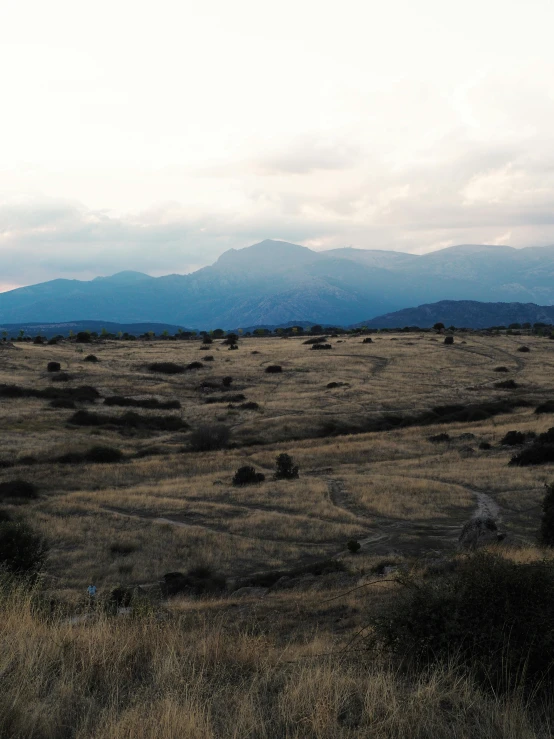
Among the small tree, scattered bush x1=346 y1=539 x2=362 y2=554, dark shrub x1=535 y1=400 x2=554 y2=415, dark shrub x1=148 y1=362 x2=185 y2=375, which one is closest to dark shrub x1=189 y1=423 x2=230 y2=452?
scattered bush x1=346 y1=539 x2=362 y2=554

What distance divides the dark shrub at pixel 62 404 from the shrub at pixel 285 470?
29.4 metres

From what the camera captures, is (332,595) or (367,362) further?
(367,362)

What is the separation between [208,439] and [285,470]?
453 inches

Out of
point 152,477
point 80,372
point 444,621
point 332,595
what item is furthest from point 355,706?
point 80,372

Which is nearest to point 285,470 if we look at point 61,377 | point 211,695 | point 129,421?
point 129,421

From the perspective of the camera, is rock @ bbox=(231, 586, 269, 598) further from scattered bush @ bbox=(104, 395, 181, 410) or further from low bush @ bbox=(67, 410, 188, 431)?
scattered bush @ bbox=(104, 395, 181, 410)

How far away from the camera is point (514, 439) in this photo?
4128cm

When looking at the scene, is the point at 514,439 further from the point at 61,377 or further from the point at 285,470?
the point at 61,377

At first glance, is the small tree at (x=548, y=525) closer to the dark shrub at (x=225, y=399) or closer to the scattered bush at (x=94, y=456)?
the scattered bush at (x=94, y=456)

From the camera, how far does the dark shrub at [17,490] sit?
30234 millimetres

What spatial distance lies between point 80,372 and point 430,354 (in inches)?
2041

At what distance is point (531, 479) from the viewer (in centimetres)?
3081

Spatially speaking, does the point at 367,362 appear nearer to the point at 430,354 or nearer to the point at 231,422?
the point at 430,354

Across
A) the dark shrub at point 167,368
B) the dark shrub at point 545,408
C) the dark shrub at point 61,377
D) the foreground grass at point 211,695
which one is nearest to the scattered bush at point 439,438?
the dark shrub at point 545,408
